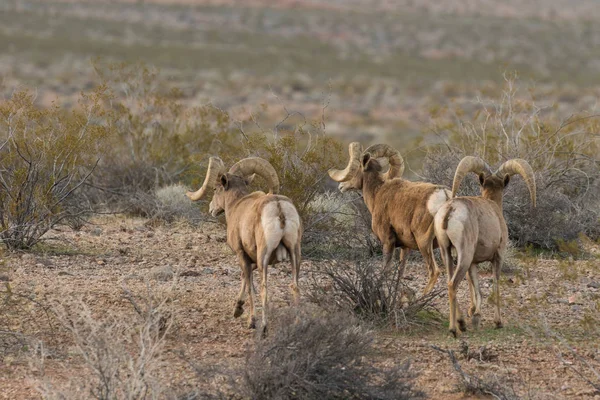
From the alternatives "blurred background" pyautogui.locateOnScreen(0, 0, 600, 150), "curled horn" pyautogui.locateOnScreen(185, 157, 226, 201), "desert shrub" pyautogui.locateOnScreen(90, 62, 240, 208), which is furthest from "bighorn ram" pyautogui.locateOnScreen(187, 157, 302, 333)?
"blurred background" pyautogui.locateOnScreen(0, 0, 600, 150)

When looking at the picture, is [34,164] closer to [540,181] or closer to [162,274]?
[162,274]

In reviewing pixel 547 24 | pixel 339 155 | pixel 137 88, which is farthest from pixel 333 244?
pixel 547 24

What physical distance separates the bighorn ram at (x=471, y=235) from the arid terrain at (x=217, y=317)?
271 millimetres

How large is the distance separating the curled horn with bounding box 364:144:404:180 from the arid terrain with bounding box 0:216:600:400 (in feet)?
4.70

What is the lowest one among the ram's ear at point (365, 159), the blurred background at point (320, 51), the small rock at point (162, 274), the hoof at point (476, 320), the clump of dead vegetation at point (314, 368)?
the blurred background at point (320, 51)

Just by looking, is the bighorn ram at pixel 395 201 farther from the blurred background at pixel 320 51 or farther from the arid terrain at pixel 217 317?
the blurred background at pixel 320 51

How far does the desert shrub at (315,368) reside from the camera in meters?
7.27

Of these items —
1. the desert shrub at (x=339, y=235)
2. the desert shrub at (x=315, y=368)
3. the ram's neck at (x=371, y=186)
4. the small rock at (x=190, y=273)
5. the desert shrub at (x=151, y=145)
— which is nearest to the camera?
the desert shrub at (x=315, y=368)

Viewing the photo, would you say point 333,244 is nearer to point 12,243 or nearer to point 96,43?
point 12,243

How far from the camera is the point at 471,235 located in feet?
30.6

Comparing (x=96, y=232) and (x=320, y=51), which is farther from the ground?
(x=96, y=232)

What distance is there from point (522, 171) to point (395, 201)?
5.11ft

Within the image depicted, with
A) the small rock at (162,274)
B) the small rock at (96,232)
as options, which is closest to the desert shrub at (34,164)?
the small rock at (96,232)

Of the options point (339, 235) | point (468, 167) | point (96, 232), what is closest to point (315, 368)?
point (468, 167)
